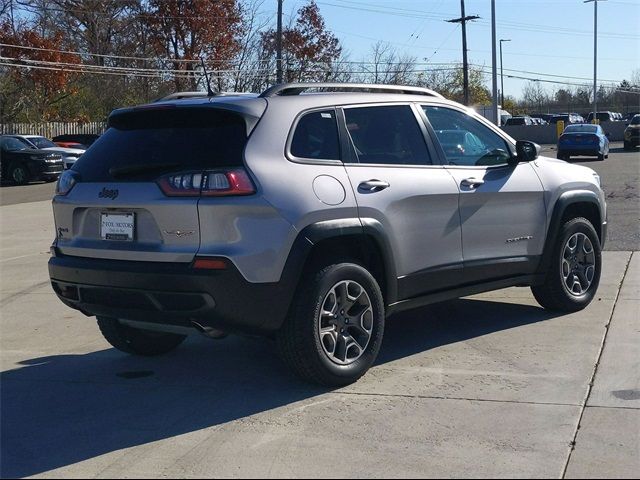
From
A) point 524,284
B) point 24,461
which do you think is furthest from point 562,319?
point 24,461

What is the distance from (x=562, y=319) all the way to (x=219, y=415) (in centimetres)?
345

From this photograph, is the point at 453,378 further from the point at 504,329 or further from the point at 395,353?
the point at 504,329

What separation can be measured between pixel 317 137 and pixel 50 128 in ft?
129

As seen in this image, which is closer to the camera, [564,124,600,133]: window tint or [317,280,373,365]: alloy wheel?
[317,280,373,365]: alloy wheel

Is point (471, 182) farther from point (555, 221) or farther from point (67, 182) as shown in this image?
point (67, 182)

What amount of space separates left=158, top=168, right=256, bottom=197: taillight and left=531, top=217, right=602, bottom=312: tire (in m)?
3.25

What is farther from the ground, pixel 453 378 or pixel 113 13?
pixel 113 13

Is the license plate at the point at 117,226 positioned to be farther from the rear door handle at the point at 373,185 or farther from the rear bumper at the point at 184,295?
the rear door handle at the point at 373,185

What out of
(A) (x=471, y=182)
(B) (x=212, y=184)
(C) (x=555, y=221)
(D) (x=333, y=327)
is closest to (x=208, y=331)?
(D) (x=333, y=327)

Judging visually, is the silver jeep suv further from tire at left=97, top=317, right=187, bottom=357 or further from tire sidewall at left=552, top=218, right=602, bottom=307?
tire sidewall at left=552, top=218, right=602, bottom=307

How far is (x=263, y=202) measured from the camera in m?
5.15

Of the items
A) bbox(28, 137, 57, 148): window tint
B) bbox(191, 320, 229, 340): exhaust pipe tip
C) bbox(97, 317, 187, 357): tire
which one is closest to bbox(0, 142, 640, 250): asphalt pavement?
bbox(28, 137, 57, 148): window tint

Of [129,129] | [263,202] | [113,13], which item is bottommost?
[263,202]

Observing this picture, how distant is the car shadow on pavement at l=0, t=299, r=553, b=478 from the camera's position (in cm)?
488
